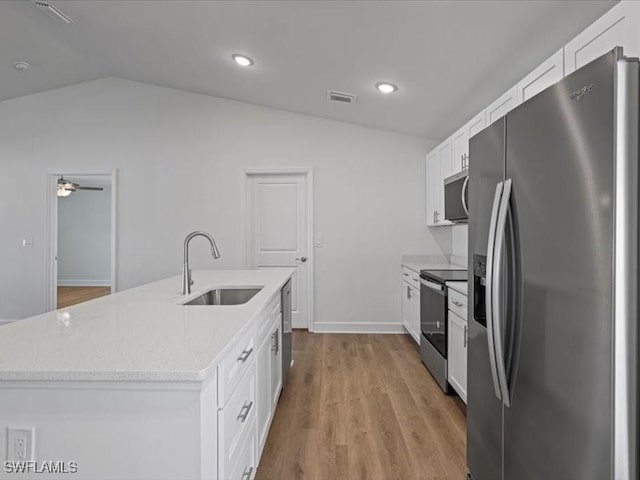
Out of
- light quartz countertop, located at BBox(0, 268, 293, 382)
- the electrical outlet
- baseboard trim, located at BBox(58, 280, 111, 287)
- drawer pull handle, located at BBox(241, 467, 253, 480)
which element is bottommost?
baseboard trim, located at BBox(58, 280, 111, 287)

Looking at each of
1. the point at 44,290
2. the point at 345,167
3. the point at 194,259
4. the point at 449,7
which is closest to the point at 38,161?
the point at 44,290

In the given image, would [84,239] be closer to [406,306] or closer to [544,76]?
[406,306]

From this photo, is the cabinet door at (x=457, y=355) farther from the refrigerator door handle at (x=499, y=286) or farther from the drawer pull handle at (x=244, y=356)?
the drawer pull handle at (x=244, y=356)

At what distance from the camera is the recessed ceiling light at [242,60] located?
138 inches

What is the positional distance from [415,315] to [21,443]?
346cm

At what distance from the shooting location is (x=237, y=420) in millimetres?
1379

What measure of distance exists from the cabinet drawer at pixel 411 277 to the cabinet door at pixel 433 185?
63cm

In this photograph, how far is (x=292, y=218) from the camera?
4.95 meters

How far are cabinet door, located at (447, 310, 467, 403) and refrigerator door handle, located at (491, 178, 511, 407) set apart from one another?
1205 mm

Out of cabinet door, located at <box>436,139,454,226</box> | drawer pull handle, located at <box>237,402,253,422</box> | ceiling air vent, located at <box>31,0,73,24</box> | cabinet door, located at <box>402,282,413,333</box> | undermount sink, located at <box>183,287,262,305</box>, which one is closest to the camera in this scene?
drawer pull handle, located at <box>237,402,253,422</box>

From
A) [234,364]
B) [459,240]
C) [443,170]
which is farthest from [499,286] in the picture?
[459,240]

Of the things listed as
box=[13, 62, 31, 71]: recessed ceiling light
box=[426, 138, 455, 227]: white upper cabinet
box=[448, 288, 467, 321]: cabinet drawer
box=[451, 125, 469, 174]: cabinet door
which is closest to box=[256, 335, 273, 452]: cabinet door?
box=[448, 288, 467, 321]: cabinet drawer

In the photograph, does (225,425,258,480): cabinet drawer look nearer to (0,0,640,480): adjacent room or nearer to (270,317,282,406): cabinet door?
(0,0,640,480): adjacent room

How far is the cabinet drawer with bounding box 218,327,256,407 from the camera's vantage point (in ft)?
3.84
